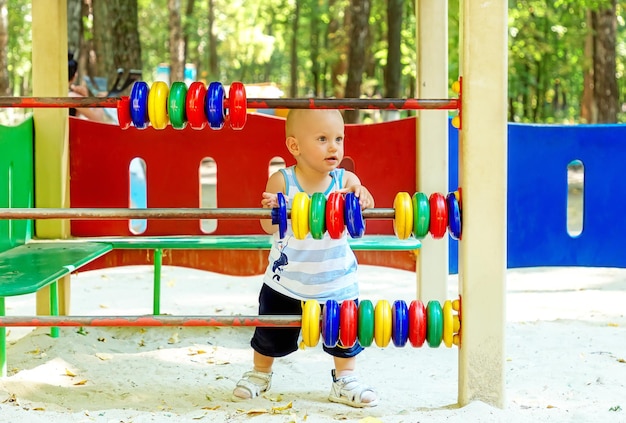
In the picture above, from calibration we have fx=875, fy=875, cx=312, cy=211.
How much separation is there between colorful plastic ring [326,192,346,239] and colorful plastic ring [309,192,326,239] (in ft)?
0.05

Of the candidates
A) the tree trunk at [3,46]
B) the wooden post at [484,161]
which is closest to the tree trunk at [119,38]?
the tree trunk at [3,46]

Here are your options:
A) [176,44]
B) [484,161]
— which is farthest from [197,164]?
[176,44]

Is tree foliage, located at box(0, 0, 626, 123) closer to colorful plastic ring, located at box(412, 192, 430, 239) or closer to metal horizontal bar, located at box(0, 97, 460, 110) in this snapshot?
metal horizontal bar, located at box(0, 97, 460, 110)

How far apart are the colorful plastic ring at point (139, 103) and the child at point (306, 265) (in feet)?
2.20

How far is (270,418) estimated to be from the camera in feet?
9.43

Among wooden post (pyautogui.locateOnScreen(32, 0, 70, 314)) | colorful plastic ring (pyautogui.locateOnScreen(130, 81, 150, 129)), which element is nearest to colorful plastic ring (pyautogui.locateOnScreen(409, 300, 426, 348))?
colorful plastic ring (pyautogui.locateOnScreen(130, 81, 150, 129))

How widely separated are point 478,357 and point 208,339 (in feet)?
5.87

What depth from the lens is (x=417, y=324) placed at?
2.88 m

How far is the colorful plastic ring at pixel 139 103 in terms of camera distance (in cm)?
283

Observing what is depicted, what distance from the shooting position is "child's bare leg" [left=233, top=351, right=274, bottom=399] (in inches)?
129

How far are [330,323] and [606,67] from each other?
12053 mm

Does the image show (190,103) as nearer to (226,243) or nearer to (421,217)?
(421,217)

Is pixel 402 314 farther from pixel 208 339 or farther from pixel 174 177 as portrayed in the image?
pixel 174 177

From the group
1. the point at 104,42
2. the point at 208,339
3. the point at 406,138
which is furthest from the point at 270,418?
the point at 104,42
